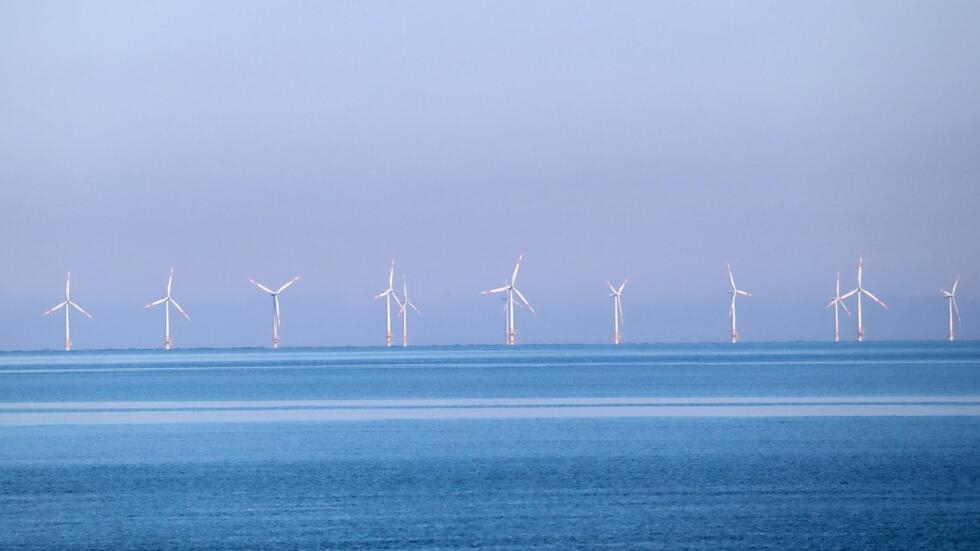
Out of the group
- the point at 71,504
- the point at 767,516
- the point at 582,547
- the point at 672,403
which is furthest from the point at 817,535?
the point at 672,403

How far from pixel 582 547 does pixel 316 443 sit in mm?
15578

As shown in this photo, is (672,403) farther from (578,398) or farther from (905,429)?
(905,429)

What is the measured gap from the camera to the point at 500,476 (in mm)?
23125

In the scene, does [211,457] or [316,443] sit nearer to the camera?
[211,457]

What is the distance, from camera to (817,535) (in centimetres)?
1644

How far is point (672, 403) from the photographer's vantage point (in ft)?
156

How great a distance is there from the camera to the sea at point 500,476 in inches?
664

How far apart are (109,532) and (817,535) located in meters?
7.86

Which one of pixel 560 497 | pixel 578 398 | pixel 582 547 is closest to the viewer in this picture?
pixel 582 547

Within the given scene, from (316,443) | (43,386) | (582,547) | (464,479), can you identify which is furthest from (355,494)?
(43,386)

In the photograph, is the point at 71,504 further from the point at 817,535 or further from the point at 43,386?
the point at 43,386

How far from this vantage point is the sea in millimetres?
16875

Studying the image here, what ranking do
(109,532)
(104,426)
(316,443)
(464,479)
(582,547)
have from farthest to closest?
(104,426) → (316,443) → (464,479) → (109,532) → (582,547)

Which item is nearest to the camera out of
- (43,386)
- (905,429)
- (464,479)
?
(464,479)
